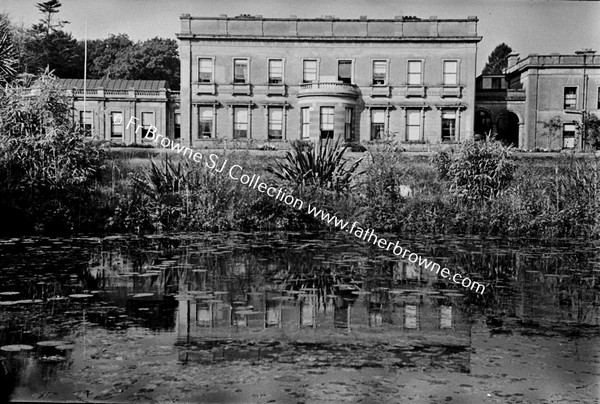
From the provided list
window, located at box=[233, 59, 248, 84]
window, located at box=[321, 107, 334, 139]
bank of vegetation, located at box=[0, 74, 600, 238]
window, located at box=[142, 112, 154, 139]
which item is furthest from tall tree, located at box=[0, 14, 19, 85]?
window, located at box=[142, 112, 154, 139]

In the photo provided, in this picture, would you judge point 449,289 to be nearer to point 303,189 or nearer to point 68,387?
point 68,387

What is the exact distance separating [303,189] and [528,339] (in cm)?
1333

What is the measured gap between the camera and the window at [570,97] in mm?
50969

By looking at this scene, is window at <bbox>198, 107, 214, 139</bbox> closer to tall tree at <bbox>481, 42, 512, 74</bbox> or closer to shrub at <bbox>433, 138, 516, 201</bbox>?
shrub at <bbox>433, 138, 516, 201</bbox>

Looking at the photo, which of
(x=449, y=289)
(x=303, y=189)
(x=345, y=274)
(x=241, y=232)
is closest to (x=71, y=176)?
(x=241, y=232)

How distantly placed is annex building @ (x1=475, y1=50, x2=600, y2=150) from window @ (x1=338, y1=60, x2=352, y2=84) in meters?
10.5

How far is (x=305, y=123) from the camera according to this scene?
47688 millimetres

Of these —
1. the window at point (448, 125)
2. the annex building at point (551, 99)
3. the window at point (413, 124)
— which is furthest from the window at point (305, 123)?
the annex building at point (551, 99)

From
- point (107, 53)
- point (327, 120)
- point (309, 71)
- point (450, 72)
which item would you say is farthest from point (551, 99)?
point (107, 53)

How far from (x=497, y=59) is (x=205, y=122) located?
4895 cm

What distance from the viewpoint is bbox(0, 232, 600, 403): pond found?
493 centimetres

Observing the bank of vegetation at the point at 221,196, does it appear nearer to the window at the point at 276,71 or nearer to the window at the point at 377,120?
the window at the point at 377,120

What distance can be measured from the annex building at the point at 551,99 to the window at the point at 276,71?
15.0 metres

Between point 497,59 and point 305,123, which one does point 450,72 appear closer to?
point 305,123
